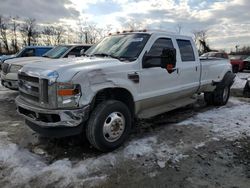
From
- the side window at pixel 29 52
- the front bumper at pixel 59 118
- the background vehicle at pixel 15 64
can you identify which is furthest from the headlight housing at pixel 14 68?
the front bumper at pixel 59 118

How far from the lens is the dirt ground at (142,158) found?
349 cm

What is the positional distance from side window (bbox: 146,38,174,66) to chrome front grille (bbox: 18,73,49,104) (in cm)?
196

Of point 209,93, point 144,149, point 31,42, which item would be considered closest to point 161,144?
point 144,149

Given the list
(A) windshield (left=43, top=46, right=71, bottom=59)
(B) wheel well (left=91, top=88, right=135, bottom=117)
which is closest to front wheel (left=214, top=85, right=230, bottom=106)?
(B) wheel well (left=91, top=88, right=135, bottom=117)

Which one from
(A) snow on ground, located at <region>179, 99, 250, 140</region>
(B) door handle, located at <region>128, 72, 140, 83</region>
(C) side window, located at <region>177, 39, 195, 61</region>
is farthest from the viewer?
(C) side window, located at <region>177, 39, 195, 61</region>

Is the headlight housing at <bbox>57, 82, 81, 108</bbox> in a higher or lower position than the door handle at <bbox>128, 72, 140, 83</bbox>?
lower

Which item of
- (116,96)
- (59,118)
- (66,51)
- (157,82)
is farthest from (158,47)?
(66,51)

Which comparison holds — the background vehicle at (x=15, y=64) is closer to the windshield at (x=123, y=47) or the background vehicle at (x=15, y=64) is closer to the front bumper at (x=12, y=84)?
the front bumper at (x=12, y=84)

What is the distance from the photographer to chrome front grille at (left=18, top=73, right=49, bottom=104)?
3930 mm

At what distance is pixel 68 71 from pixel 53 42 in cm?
5715

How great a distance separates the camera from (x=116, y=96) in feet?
15.1

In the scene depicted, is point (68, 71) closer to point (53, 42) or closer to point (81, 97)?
point (81, 97)

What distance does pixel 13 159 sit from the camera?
4.09 m

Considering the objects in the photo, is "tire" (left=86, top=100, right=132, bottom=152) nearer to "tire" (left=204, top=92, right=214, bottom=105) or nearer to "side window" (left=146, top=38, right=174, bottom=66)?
"side window" (left=146, top=38, right=174, bottom=66)
